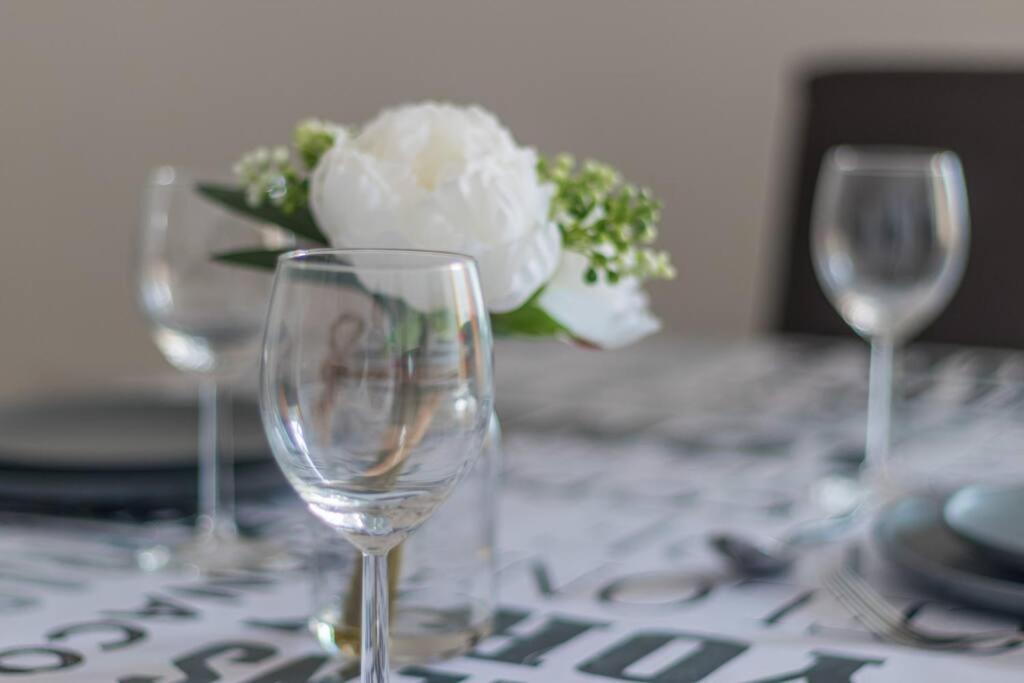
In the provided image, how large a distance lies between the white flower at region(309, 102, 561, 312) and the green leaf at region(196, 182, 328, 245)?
0.05 m

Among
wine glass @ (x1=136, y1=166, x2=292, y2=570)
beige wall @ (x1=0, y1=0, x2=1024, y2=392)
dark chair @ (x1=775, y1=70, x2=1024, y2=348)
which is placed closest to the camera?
wine glass @ (x1=136, y1=166, x2=292, y2=570)

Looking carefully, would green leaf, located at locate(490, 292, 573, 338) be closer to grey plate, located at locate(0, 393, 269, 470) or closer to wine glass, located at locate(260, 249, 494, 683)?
wine glass, located at locate(260, 249, 494, 683)

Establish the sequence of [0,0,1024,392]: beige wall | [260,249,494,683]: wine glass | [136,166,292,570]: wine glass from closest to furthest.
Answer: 1. [260,249,494,683]: wine glass
2. [136,166,292,570]: wine glass
3. [0,0,1024,392]: beige wall

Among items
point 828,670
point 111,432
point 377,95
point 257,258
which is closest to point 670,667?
point 828,670

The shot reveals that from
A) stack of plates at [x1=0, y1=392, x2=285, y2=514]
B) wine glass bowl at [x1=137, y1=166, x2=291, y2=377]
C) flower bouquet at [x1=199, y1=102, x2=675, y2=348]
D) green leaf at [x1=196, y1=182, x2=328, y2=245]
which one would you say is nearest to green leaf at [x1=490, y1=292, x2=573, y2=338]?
flower bouquet at [x1=199, y1=102, x2=675, y2=348]

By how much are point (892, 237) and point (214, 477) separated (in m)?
0.55

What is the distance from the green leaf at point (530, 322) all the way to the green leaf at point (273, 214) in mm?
102

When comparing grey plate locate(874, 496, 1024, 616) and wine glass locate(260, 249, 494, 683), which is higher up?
wine glass locate(260, 249, 494, 683)

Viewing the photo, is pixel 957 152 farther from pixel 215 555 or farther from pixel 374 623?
pixel 374 623

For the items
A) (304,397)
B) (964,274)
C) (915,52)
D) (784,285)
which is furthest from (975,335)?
(304,397)

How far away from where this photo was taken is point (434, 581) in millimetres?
712

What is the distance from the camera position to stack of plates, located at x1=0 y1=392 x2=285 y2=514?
91 centimetres

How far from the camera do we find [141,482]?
3.03ft

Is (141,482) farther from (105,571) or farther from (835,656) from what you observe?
(835,656)
